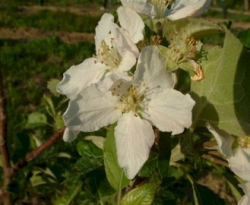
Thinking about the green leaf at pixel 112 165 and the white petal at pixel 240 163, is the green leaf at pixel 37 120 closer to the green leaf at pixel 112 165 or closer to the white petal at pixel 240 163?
the green leaf at pixel 112 165

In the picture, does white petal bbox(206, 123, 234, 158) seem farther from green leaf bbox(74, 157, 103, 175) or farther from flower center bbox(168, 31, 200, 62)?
green leaf bbox(74, 157, 103, 175)

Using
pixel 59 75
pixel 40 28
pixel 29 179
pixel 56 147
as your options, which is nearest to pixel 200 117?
pixel 29 179

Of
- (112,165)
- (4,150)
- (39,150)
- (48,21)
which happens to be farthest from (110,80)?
(48,21)

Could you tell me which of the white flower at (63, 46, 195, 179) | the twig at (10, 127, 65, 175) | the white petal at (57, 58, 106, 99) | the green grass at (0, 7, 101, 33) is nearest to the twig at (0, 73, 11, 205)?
the twig at (10, 127, 65, 175)

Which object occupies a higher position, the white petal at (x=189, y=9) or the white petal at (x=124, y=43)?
the white petal at (x=189, y=9)

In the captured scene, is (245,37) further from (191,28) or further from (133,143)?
(133,143)

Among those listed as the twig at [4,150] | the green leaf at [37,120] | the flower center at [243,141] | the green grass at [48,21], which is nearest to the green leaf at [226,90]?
the flower center at [243,141]

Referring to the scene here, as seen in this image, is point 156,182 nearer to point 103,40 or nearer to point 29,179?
point 103,40
